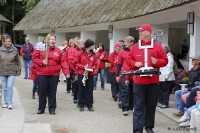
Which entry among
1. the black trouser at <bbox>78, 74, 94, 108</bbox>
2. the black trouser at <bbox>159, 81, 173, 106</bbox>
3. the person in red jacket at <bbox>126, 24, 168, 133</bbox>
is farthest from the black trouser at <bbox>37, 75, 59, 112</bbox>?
the black trouser at <bbox>159, 81, 173, 106</bbox>

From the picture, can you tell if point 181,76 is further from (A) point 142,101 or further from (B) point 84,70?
(A) point 142,101

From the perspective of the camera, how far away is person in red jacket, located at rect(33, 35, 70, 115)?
338 inches

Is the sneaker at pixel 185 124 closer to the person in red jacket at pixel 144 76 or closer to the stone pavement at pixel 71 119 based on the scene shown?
the stone pavement at pixel 71 119

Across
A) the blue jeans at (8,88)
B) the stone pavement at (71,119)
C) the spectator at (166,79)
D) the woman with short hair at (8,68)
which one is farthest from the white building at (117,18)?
the blue jeans at (8,88)

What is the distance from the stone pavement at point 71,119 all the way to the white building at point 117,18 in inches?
105

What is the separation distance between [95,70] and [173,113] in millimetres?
2108

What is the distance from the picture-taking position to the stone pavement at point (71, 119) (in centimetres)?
720

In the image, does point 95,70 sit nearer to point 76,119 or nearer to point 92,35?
point 76,119

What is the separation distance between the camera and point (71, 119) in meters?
8.24

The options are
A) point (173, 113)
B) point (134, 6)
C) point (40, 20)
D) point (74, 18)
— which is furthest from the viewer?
point (40, 20)

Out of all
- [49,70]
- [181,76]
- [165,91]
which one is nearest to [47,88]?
[49,70]

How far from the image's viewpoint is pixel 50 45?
28.2 ft

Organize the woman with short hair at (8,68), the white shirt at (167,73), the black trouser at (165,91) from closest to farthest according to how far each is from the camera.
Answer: the woman with short hair at (8,68) → the white shirt at (167,73) → the black trouser at (165,91)

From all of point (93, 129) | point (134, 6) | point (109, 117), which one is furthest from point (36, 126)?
point (134, 6)
